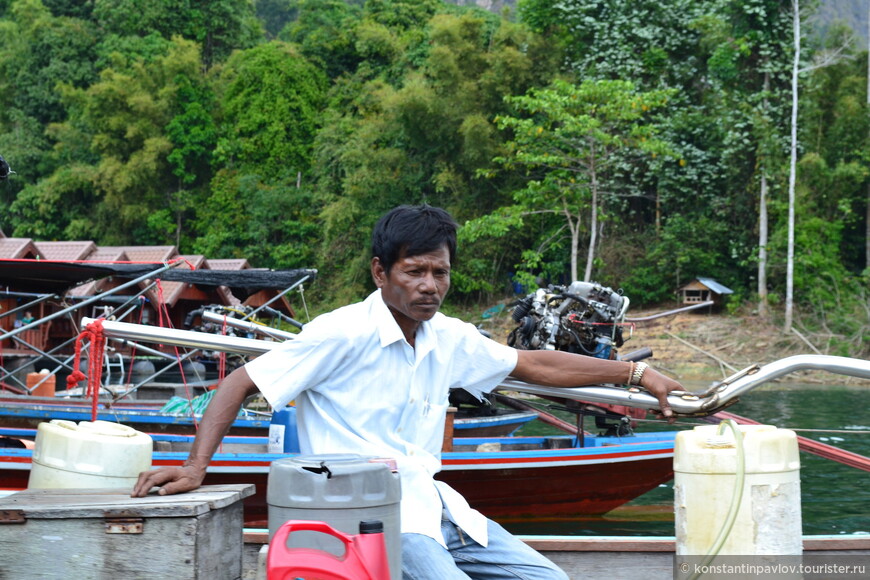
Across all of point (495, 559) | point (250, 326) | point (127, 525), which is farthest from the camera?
point (250, 326)

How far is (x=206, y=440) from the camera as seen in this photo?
2.51 metres

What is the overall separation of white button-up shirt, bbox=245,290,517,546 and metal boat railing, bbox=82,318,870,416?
247 millimetres

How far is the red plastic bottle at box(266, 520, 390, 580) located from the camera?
206 centimetres

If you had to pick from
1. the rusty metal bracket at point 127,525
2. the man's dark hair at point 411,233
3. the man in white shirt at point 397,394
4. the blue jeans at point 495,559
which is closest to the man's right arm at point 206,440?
the man in white shirt at point 397,394

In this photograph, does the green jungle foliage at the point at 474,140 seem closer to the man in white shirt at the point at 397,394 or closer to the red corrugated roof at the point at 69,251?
the red corrugated roof at the point at 69,251

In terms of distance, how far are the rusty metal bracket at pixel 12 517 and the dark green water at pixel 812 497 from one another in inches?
163

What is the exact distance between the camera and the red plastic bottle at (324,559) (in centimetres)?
206

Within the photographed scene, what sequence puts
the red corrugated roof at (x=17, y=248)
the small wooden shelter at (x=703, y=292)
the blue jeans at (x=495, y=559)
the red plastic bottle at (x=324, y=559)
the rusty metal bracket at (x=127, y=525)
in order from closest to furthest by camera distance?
the red plastic bottle at (x=324, y=559)
the rusty metal bracket at (x=127, y=525)
the blue jeans at (x=495, y=559)
the red corrugated roof at (x=17, y=248)
the small wooden shelter at (x=703, y=292)

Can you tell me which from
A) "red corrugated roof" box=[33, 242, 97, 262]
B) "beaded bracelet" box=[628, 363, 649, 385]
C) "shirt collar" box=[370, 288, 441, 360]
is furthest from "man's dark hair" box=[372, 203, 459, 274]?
"red corrugated roof" box=[33, 242, 97, 262]

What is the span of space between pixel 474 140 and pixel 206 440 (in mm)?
25274

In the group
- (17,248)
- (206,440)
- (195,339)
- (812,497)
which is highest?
(17,248)

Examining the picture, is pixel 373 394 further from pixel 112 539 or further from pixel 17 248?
pixel 17 248

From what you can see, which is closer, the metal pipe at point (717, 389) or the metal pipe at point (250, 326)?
the metal pipe at point (717, 389)

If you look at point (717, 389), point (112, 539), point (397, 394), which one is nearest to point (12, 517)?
point (112, 539)
